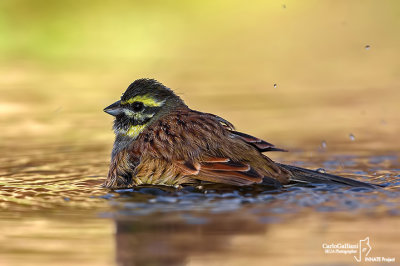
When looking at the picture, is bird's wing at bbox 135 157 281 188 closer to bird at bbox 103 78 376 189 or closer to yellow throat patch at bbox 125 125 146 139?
bird at bbox 103 78 376 189

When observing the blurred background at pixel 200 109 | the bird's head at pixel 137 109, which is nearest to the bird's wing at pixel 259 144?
the blurred background at pixel 200 109

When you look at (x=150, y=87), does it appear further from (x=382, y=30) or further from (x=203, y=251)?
(x=382, y=30)

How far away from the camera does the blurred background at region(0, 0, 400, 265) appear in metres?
7.44

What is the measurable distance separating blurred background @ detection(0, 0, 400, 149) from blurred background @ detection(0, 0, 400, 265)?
5 cm

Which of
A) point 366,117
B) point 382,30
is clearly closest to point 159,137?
point 366,117

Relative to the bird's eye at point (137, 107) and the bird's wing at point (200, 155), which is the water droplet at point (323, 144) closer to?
the bird's wing at point (200, 155)

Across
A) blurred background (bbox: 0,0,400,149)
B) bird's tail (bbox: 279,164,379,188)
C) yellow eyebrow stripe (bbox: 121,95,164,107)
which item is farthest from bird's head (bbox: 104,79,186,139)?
blurred background (bbox: 0,0,400,149)

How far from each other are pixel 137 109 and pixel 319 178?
2461mm

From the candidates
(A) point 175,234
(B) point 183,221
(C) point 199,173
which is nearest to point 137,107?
(C) point 199,173

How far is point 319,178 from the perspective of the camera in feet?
30.5

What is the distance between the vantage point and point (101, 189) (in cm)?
974

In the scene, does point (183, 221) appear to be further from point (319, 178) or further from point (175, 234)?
point (319, 178)

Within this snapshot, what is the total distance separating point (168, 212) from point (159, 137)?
1.51 m

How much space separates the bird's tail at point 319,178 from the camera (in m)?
9.17
